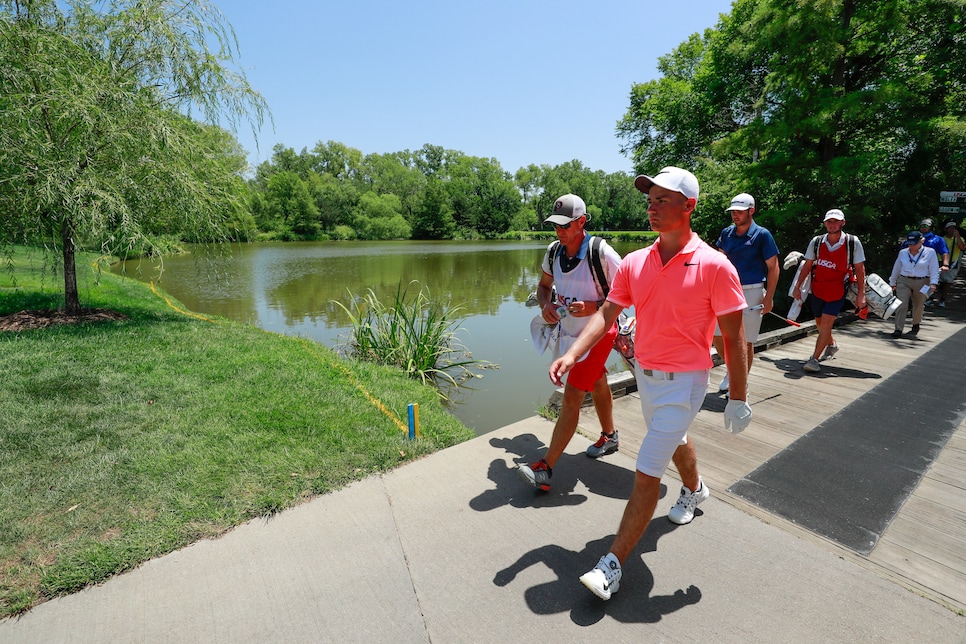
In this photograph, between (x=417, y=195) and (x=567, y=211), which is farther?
(x=417, y=195)

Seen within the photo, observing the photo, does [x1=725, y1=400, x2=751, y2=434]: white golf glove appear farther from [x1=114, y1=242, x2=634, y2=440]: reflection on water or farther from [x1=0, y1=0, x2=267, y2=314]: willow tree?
[x1=0, y1=0, x2=267, y2=314]: willow tree

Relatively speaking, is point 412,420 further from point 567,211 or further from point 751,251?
point 751,251

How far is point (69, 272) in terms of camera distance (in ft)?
25.6

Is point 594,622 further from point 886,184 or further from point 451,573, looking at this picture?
point 886,184

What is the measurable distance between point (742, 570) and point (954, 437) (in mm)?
3160

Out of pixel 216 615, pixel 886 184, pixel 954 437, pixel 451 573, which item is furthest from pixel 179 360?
pixel 886 184

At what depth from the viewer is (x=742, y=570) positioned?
2.42 m

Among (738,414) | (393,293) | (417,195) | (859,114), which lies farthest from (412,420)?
(417,195)

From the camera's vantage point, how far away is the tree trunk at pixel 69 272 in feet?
24.8

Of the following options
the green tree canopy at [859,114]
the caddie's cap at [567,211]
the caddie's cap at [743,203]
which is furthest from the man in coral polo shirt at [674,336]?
the green tree canopy at [859,114]

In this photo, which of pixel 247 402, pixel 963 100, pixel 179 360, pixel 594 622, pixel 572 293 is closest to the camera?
pixel 594 622

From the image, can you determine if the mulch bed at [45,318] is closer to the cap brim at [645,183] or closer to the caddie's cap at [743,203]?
the cap brim at [645,183]

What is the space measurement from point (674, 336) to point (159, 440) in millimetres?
3931

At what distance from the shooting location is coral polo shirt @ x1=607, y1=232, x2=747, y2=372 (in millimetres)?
2189
